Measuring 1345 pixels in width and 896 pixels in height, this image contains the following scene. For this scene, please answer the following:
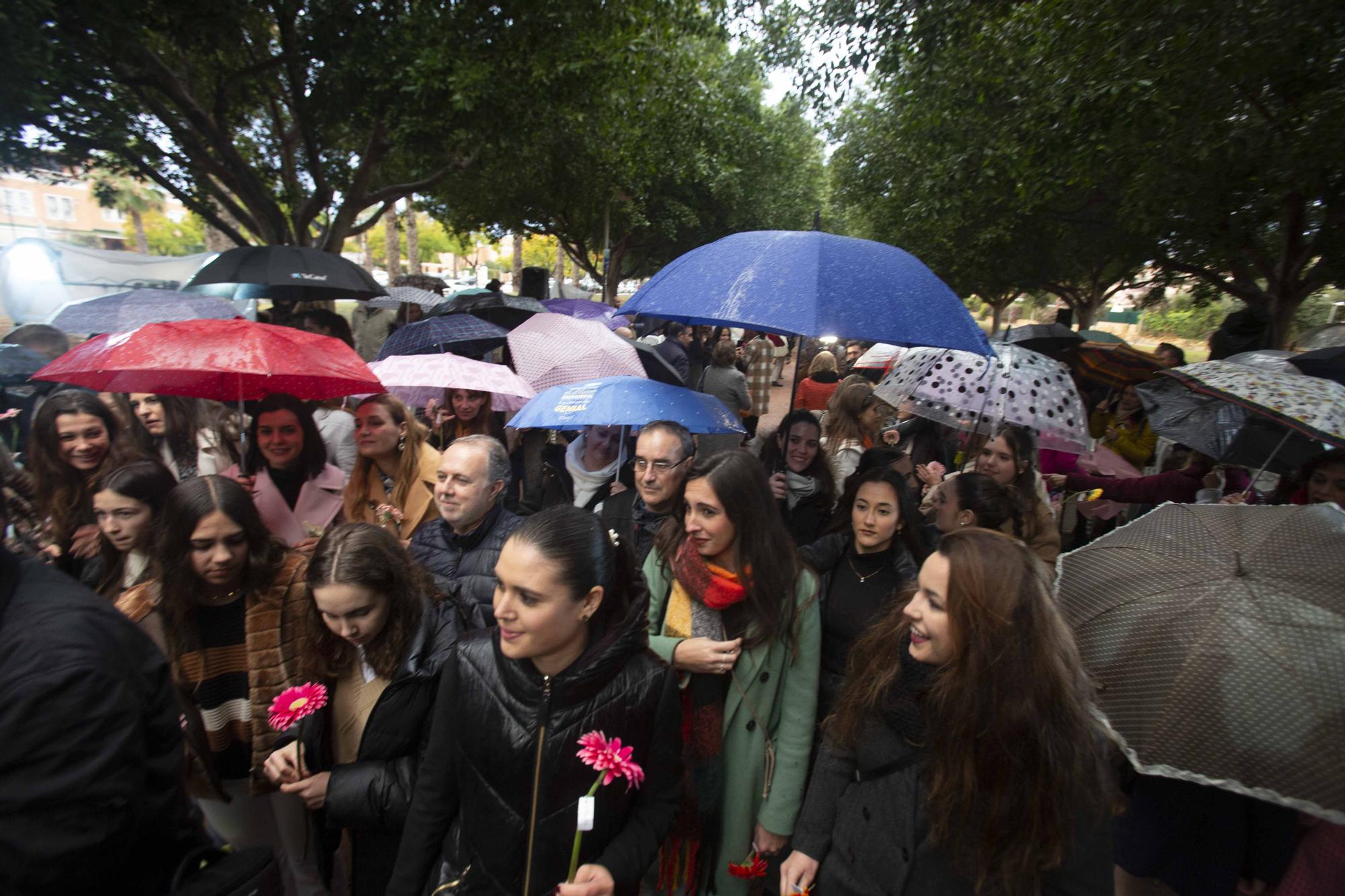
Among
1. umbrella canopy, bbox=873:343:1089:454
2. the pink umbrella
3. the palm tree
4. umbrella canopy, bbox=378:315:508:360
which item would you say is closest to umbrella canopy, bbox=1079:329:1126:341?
umbrella canopy, bbox=873:343:1089:454

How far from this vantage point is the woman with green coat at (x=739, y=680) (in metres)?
2.34

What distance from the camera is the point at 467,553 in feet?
9.66

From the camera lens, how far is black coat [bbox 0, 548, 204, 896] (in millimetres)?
1320

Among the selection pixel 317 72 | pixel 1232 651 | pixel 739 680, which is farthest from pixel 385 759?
pixel 317 72

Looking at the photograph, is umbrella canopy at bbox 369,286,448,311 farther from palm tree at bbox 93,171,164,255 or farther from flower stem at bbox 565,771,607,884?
palm tree at bbox 93,171,164,255

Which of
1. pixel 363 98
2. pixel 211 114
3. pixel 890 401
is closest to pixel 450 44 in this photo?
pixel 363 98

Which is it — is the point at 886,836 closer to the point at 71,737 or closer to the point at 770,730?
the point at 770,730

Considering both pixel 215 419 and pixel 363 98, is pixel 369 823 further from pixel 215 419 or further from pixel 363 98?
pixel 363 98

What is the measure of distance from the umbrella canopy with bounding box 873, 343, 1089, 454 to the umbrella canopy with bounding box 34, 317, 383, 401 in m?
3.20

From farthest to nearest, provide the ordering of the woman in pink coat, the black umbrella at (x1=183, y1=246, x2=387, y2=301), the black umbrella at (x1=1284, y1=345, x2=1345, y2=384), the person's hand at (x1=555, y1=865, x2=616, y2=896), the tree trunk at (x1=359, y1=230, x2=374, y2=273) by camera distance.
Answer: the tree trunk at (x1=359, y1=230, x2=374, y2=273)
the black umbrella at (x1=183, y1=246, x2=387, y2=301)
the black umbrella at (x1=1284, y1=345, x2=1345, y2=384)
the woman in pink coat
the person's hand at (x1=555, y1=865, x2=616, y2=896)

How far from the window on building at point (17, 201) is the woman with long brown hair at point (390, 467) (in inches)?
3109

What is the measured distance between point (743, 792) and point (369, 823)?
122 cm

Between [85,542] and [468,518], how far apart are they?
75.9 inches

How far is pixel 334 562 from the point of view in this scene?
2.16 m
